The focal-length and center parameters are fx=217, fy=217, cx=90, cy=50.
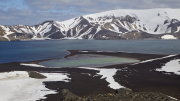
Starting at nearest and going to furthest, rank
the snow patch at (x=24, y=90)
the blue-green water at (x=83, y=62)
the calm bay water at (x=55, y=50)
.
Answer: the snow patch at (x=24, y=90) < the blue-green water at (x=83, y=62) < the calm bay water at (x=55, y=50)

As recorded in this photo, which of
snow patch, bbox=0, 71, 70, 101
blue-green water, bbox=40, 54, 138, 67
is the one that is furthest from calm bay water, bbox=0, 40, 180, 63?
snow patch, bbox=0, 71, 70, 101

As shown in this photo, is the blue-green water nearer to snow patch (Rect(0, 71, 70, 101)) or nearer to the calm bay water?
the calm bay water

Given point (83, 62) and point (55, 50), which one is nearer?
point (83, 62)

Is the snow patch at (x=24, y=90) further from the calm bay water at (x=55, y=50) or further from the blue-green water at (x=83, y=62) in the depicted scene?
the calm bay water at (x=55, y=50)

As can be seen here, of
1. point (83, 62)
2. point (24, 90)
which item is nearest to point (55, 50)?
point (83, 62)

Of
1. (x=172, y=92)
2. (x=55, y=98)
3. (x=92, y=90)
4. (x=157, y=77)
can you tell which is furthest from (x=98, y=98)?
(x=157, y=77)

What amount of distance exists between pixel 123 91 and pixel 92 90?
9313 millimetres

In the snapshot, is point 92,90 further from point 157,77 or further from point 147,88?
point 157,77

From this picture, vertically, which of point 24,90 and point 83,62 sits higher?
point 24,90

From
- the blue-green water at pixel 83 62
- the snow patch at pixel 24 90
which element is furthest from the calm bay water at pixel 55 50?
the snow patch at pixel 24 90

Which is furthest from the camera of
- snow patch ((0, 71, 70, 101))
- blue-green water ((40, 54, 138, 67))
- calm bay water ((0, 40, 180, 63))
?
calm bay water ((0, 40, 180, 63))

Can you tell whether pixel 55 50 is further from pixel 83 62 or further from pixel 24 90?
pixel 24 90

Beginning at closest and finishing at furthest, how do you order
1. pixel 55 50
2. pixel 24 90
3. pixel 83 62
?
pixel 24 90 → pixel 83 62 → pixel 55 50

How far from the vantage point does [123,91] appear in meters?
15.8
